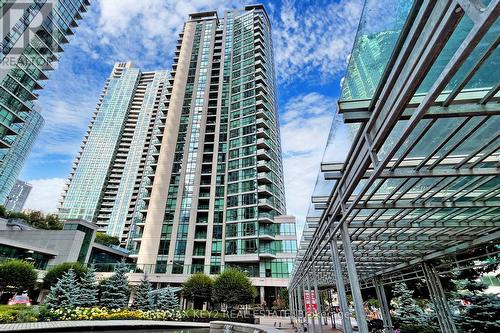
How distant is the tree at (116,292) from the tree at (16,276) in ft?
32.1

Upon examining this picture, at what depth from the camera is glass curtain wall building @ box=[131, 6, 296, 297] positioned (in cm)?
4131

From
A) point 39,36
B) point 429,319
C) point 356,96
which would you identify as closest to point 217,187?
point 429,319

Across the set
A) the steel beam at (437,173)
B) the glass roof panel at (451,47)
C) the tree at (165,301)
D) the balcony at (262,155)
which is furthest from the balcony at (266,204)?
the glass roof panel at (451,47)

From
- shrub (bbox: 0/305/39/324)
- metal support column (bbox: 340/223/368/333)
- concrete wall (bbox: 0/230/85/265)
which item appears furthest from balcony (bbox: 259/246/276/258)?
metal support column (bbox: 340/223/368/333)

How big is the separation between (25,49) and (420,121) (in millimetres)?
56320

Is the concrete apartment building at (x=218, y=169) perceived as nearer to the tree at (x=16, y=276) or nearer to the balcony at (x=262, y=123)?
the balcony at (x=262, y=123)

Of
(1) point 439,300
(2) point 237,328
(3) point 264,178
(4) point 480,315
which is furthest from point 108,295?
(3) point 264,178

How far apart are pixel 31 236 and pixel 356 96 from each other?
54005mm

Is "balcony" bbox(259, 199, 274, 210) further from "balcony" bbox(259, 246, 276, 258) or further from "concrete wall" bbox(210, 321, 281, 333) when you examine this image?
"concrete wall" bbox(210, 321, 281, 333)

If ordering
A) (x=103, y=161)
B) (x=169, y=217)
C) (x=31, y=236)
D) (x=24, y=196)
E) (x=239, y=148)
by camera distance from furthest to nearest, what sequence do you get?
(x=24, y=196) → (x=103, y=161) → (x=239, y=148) → (x=169, y=217) → (x=31, y=236)

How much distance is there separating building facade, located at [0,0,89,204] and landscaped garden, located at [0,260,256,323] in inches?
839

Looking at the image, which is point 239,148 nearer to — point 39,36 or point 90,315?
point 90,315

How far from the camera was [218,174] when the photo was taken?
48375mm

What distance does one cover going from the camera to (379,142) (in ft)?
11.6
